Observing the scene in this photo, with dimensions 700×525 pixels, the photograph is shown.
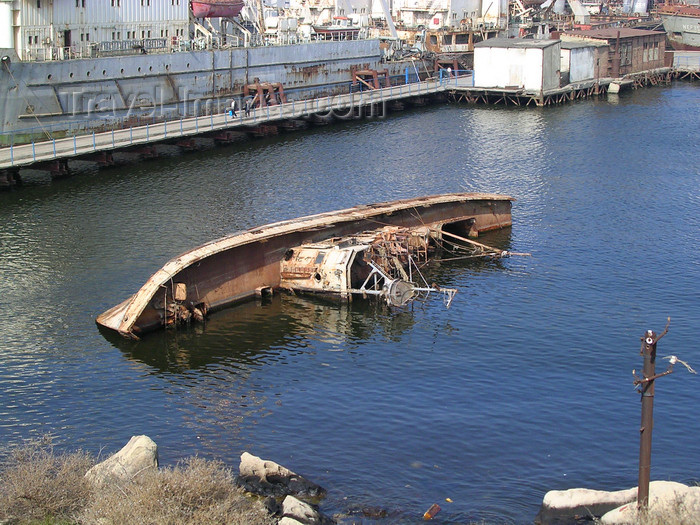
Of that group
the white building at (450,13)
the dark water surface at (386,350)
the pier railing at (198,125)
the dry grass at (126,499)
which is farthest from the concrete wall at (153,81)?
the dry grass at (126,499)

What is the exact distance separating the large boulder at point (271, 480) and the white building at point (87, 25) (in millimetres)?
50795

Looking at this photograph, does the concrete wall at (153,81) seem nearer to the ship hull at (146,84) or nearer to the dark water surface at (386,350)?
the ship hull at (146,84)

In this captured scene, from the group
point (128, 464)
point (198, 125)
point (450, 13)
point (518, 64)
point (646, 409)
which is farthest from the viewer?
point (450, 13)

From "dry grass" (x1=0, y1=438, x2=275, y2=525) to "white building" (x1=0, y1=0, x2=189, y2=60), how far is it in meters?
51.6

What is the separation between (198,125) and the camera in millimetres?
72062

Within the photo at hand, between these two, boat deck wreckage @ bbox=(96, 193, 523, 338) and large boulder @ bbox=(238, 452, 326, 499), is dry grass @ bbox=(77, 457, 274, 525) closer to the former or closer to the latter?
large boulder @ bbox=(238, 452, 326, 499)

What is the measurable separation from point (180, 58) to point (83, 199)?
24872 mm

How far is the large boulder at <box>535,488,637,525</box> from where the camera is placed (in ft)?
72.6

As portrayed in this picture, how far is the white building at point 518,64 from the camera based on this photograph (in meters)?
89.9

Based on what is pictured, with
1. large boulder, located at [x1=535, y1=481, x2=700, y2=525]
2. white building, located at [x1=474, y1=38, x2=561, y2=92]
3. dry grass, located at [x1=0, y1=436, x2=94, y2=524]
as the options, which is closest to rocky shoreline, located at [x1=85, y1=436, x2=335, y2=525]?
dry grass, located at [x1=0, y1=436, x2=94, y2=524]

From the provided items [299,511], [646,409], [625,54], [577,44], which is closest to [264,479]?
[299,511]

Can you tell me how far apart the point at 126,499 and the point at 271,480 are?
4.97 m

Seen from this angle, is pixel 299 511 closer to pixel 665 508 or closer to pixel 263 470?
pixel 263 470

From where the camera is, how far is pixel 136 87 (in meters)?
72.4
